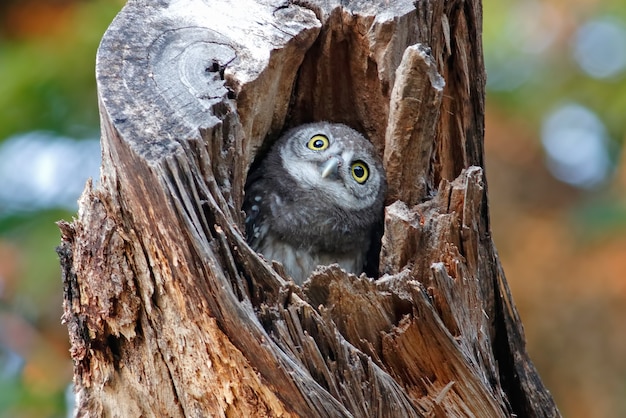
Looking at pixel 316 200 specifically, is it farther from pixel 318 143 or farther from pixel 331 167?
pixel 318 143

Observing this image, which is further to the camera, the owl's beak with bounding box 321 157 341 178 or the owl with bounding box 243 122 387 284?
the owl's beak with bounding box 321 157 341 178

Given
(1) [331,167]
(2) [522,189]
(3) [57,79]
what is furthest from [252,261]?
(2) [522,189]

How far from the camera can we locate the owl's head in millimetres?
4297

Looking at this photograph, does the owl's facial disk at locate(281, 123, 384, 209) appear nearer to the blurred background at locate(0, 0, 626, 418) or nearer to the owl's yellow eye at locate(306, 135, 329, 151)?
the owl's yellow eye at locate(306, 135, 329, 151)

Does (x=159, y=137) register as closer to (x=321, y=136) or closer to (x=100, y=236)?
(x=100, y=236)

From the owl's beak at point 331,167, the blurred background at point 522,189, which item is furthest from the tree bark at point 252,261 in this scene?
the blurred background at point 522,189

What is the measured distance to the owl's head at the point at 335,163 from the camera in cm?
430

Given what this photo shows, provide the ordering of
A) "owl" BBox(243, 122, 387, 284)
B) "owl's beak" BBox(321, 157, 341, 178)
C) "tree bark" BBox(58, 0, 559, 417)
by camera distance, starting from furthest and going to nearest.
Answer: "owl's beak" BBox(321, 157, 341, 178)
"owl" BBox(243, 122, 387, 284)
"tree bark" BBox(58, 0, 559, 417)

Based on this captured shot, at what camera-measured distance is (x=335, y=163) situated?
14.4 feet

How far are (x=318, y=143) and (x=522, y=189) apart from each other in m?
3.92

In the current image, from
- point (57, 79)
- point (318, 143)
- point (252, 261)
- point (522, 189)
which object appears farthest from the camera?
point (522, 189)

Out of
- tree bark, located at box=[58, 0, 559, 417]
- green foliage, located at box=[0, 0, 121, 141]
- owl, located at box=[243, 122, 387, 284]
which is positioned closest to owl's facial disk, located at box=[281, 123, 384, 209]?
owl, located at box=[243, 122, 387, 284]

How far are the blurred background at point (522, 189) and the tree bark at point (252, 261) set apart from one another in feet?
8.62

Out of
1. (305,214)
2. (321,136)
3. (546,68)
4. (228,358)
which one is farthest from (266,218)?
(546,68)
